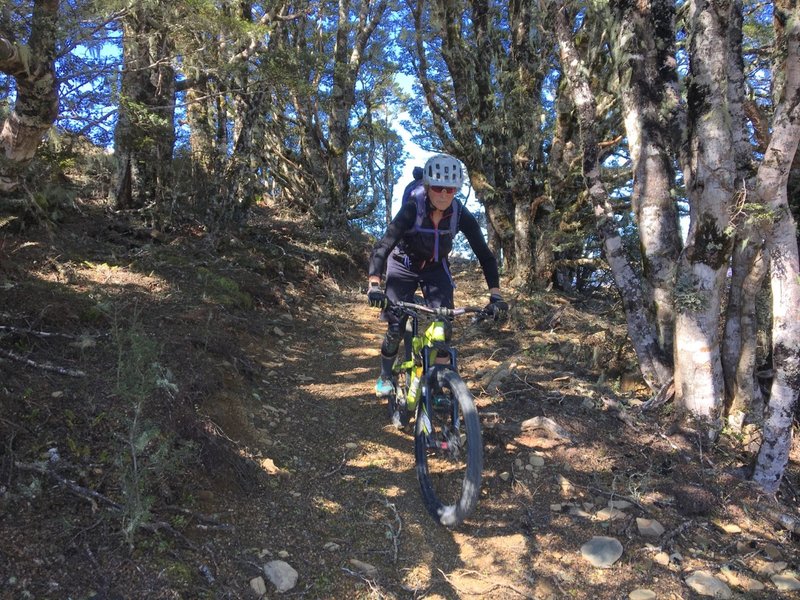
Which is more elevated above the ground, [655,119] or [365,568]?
[655,119]

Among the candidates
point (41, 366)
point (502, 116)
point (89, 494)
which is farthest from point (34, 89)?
point (502, 116)

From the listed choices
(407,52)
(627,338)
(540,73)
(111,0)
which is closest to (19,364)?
(111,0)

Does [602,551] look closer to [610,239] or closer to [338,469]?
[338,469]

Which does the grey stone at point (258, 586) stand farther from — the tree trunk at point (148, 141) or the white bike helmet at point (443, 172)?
the tree trunk at point (148, 141)

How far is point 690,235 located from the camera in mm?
4285

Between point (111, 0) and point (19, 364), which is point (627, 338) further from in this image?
point (111, 0)

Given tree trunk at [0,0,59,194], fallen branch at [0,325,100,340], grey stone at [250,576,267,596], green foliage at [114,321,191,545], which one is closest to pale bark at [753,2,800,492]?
grey stone at [250,576,267,596]

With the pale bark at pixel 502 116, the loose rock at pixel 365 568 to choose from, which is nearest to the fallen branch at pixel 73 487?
the loose rock at pixel 365 568

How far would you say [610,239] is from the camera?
5.01 m

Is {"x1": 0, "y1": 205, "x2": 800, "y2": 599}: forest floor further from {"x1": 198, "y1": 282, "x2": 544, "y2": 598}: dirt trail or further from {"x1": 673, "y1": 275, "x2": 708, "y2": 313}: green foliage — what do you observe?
{"x1": 673, "y1": 275, "x2": 708, "y2": 313}: green foliage

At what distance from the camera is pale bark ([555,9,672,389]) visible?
188 inches

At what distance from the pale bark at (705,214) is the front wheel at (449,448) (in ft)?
7.10

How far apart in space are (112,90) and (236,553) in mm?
4745

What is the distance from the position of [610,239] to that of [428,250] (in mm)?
2015
